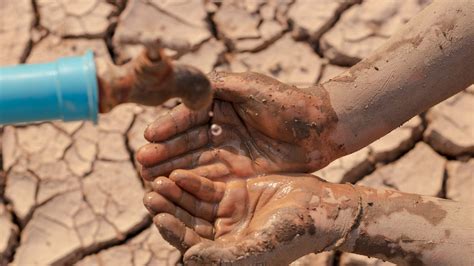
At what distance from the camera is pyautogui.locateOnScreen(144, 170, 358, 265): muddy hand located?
1568 millimetres

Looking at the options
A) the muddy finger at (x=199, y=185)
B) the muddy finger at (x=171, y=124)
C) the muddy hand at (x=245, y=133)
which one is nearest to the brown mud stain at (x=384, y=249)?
the muddy hand at (x=245, y=133)

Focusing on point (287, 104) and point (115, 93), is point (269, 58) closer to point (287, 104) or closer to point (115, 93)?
point (287, 104)

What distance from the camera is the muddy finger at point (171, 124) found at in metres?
1.72

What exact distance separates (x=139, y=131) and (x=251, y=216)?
2.39 feet

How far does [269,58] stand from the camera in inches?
98.3

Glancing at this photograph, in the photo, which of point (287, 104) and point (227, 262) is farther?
point (287, 104)

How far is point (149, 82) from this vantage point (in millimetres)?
1213

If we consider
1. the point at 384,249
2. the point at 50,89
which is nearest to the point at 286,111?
the point at 384,249

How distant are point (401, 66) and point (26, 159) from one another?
115 centimetres

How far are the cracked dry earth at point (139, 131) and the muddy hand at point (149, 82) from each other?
0.97 m

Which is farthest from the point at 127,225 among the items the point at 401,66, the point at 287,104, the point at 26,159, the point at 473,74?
the point at 473,74

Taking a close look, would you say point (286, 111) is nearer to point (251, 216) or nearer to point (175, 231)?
point (251, 216)

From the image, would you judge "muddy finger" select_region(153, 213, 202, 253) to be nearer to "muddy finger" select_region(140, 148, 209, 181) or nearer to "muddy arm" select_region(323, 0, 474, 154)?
"muddy finger" select_region(140, 148, 209, 181)

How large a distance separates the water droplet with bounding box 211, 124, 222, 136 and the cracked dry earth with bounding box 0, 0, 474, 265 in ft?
1.68
